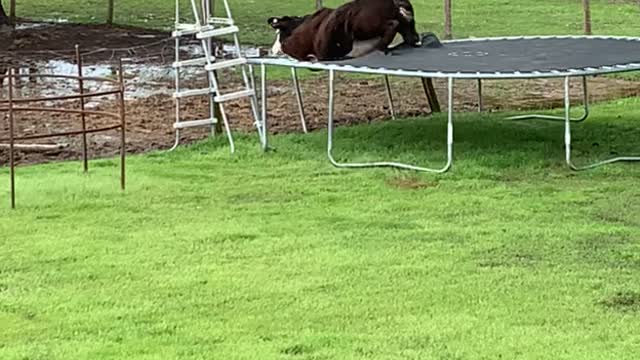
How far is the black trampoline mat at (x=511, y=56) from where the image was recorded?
317 inches

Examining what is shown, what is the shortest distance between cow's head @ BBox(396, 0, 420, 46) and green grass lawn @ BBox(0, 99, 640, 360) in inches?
43.6

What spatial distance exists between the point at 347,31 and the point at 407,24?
2.59 feet

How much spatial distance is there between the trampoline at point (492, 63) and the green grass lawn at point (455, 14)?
6.69 metres

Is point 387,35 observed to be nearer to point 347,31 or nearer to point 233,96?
point 347,31

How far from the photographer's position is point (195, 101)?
11.3 m

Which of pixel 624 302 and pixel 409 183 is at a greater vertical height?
pixel 624 302

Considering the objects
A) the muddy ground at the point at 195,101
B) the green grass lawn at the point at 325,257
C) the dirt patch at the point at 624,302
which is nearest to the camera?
the green grass lawn at the point at 325,257

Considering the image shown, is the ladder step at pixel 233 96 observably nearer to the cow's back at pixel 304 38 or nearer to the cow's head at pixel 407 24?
the cow's back at pixel 304 38

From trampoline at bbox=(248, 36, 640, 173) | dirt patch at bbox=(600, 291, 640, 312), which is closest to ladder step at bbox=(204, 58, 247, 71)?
trampoline at bbox=(248, 36, 640, 173)

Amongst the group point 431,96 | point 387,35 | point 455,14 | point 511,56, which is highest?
point 387,35

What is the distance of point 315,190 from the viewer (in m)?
7.34

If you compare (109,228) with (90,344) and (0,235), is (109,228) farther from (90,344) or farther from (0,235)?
(90,344)

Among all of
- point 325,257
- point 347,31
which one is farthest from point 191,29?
point 325,257

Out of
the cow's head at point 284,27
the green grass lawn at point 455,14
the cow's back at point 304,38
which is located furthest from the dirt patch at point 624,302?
the green grass lawn at point 455,14
